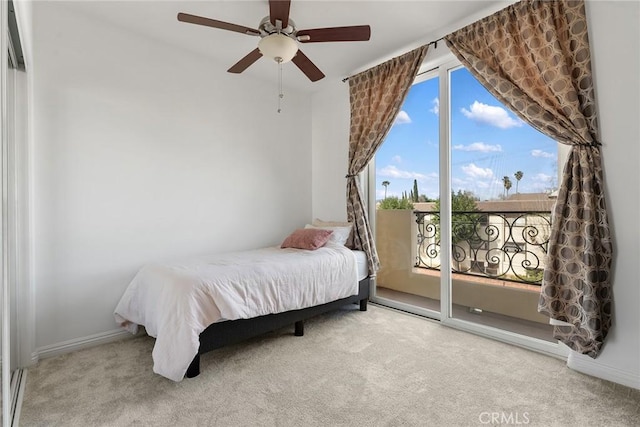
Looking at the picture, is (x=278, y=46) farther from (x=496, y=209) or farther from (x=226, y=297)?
(x=496, y=209)

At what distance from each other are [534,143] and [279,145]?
2.76 meters

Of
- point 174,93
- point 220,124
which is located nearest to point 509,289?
point 220,124

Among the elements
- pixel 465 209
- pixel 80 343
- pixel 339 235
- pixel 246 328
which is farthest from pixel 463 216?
pixel 80 343

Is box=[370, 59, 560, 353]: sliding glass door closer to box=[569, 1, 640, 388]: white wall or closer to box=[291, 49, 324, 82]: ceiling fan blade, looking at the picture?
box=[569, 1, 640, 388]: white wall

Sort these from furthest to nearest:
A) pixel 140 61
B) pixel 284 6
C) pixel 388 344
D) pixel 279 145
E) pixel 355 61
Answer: pixel 279 145
pixel 355 61
pixel 140 61
pixel 388 344
pixel 284 6

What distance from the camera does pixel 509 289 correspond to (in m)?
2.73

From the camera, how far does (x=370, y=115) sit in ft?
11.5

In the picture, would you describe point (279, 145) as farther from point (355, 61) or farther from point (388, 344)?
point (388, 344)

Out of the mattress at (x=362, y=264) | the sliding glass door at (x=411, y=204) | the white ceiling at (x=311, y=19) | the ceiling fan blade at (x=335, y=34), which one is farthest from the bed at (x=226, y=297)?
the white ceiling at (x=311, y=19)

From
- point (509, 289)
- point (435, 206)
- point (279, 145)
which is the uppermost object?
point (279, 145)

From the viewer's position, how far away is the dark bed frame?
7.03ft

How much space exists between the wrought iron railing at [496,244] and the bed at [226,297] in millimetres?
952

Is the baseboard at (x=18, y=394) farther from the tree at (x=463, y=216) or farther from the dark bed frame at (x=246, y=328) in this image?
the tree at (x=463, y=216)

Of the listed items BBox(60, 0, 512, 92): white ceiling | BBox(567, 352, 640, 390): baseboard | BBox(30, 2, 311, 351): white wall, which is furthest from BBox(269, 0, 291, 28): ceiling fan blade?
BBox(567, 352, 640, 390): baseboard
